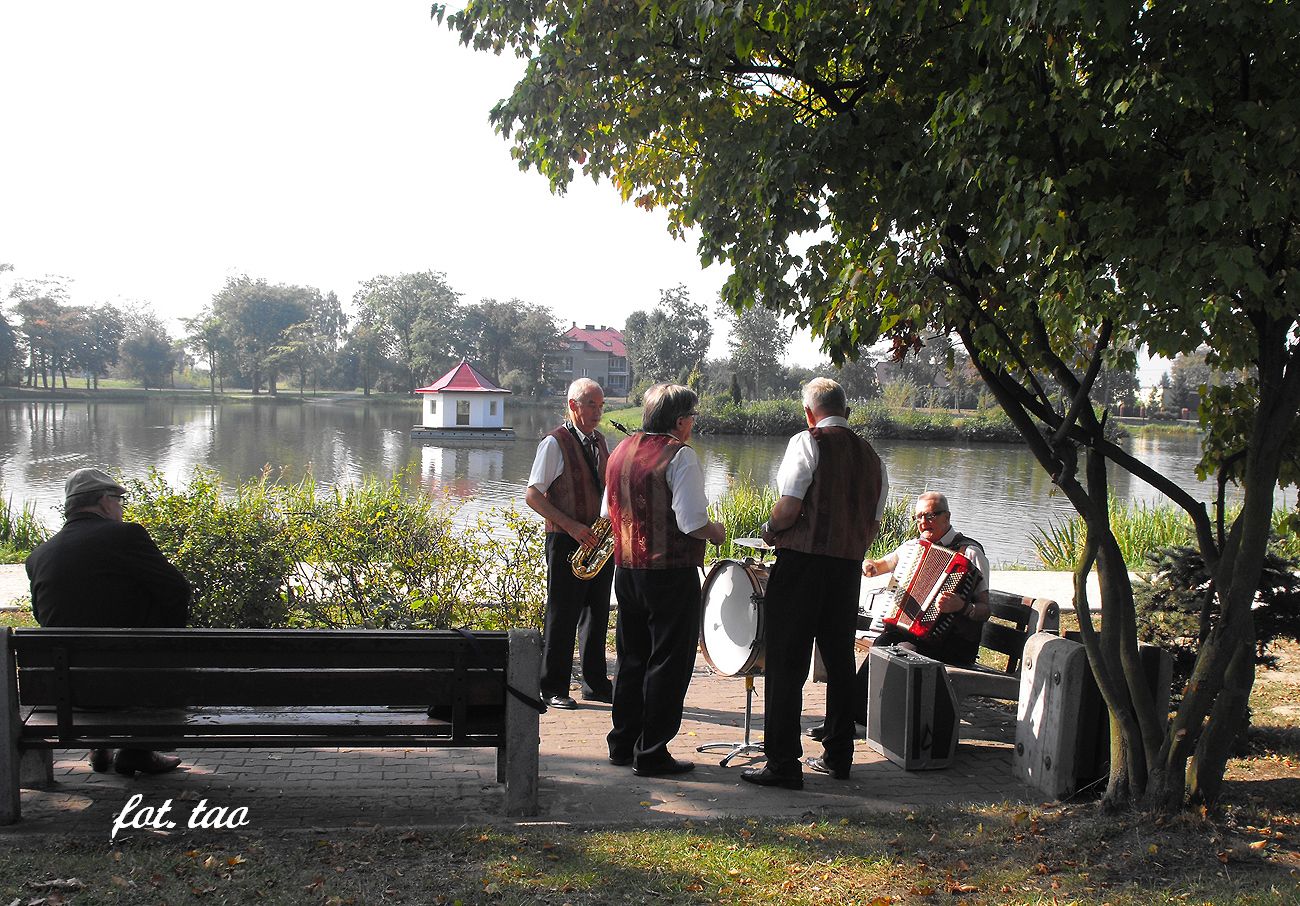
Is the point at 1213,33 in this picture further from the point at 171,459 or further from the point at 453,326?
the point at 453,326

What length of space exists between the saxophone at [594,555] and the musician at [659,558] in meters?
0.68

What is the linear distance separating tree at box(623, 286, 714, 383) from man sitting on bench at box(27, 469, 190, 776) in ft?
271

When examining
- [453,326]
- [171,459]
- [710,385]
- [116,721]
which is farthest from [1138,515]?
[453,326]

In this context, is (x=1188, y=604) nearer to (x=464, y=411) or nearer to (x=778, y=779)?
(x=778, y=779)

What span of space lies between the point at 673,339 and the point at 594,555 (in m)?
83.1

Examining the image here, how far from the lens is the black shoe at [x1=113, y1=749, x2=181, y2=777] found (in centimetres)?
463

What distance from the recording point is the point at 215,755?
508 cm

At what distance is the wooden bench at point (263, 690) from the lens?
405cm

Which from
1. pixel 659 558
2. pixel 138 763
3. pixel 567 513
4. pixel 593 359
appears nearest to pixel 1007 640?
pixel 659 558

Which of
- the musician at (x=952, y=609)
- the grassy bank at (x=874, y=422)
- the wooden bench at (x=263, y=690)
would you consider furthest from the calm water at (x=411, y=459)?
the wooden bench at (x=263, y=690)

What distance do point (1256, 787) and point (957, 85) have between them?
3473mm

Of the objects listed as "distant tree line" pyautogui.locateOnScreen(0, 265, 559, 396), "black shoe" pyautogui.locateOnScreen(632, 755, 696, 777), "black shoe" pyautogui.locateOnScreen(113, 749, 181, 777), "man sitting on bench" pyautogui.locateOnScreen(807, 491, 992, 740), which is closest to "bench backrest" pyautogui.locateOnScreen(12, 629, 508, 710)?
"black shoe" pyautogui.locateOnScreen(113, 749, 181, 777)

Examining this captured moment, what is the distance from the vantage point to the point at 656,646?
4930 millimetres

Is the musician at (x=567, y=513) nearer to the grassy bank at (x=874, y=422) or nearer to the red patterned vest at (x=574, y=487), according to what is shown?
the red patterned vest at (x=574, y=487)
